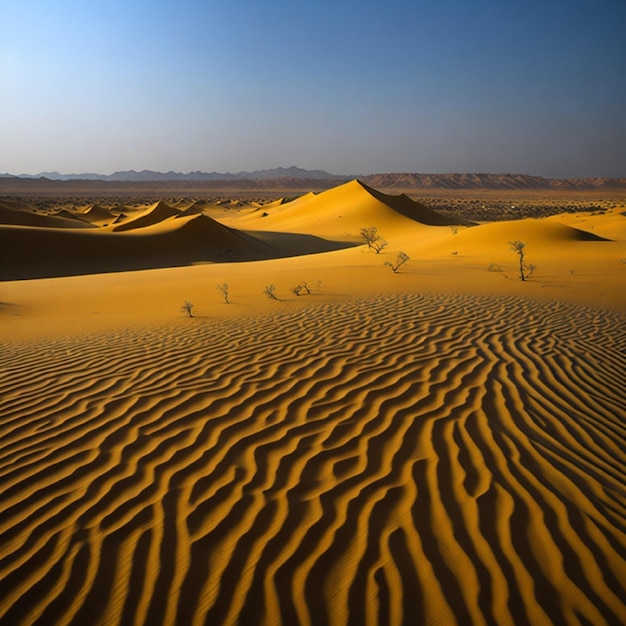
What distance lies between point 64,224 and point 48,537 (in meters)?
36.9

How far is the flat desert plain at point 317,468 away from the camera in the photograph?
7.72ft

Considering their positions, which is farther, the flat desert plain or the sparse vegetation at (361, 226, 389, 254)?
the sparse vegetation at (361, 226, 389, 254)

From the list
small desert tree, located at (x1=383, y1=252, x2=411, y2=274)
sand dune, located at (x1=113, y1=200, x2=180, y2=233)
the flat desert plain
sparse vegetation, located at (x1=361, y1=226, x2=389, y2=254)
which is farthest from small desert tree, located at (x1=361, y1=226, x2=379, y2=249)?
sand dune, located at (x1=113, y1=200, x2=180, y2=233)

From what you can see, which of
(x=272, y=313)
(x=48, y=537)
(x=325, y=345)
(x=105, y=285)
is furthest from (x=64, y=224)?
(x=48, y=537)

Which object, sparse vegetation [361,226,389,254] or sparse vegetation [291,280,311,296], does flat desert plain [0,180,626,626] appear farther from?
sparse vegetation [361,226,389,254]

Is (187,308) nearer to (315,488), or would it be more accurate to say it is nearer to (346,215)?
(315,488)

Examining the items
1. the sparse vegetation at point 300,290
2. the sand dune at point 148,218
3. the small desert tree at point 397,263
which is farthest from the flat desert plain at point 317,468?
the sand dune at point 148,218

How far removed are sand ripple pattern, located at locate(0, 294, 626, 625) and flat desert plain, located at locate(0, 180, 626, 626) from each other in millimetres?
14

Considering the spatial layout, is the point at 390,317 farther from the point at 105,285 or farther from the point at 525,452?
the point at 105,285

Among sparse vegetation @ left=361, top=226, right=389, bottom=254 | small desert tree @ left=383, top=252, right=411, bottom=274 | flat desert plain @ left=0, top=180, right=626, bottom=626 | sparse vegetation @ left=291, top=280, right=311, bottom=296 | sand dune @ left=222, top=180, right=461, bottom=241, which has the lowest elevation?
sand dune @ left=222, top=180, right=461, bottom=241

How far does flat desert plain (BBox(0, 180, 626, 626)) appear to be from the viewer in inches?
92.6

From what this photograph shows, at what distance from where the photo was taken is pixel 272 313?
8.46 m

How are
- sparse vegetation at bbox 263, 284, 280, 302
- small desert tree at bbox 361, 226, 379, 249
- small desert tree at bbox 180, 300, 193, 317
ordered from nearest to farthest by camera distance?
small desert tree at bbox 180, 300, 193, 317, sparse vegetation at bbox 263, 284, 280, 302, small desert tree at bbox 361, 226, 379, 249

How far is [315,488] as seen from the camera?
10.3 feet
